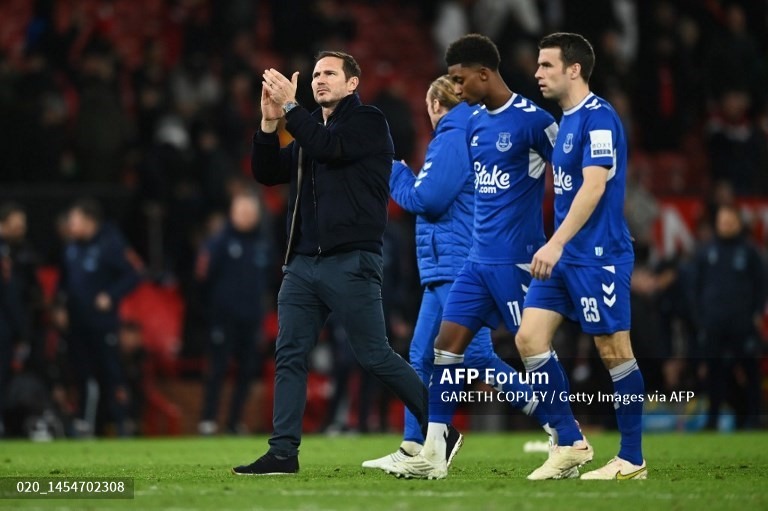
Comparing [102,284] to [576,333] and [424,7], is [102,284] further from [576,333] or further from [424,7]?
[424,7]

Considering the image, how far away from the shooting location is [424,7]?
1000 inches

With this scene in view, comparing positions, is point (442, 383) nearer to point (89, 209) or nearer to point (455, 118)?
point (455, 118)

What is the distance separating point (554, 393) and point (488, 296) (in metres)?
0.70

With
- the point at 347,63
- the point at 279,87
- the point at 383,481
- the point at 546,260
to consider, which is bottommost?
the point at 383,481

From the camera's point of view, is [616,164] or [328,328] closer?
[616,164]

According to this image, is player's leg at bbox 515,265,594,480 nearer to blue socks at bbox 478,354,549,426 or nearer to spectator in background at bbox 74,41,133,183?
blue socks at bbox 478,354,549,426

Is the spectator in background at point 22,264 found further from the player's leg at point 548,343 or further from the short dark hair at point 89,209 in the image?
the player's leg at point 548,343

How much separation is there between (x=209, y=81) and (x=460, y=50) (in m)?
11.8

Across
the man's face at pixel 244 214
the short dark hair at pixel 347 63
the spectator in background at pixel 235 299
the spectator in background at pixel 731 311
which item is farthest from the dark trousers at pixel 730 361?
the short dark hair at pixel 347 63

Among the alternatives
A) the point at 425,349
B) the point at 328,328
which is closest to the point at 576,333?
the point at 328,328

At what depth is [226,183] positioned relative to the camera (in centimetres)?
1861

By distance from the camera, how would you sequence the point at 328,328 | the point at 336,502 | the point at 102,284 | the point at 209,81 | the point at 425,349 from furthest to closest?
the point at 209,81, the point at 328,328, the point at 102,284, the point at 425,349, the point at 336,502

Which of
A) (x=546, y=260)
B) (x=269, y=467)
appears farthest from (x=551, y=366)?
(x=269, y=467)

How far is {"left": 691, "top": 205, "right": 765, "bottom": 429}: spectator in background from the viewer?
16.7 m
